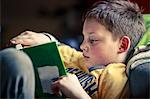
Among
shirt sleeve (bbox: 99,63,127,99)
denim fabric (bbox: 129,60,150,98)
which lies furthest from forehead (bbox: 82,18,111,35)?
denim fabric (bbox: 129,60,150,98)

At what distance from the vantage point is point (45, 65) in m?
0.89

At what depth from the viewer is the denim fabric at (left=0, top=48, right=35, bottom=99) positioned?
0.66 meters

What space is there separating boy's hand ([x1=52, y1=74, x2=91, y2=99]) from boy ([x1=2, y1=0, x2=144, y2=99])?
6cm

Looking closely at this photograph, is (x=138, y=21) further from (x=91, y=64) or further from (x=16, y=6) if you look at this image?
(x=16, y=6)

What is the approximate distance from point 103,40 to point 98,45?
0.02 meters

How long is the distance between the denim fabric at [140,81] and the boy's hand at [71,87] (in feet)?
0.44

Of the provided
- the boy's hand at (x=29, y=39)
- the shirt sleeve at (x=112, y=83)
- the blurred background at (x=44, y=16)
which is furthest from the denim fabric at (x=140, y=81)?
the blurred background at (x=44, y=16)

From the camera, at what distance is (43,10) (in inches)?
116

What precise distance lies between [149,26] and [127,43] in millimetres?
138

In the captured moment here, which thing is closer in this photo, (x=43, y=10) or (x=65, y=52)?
(x=65, y=52)

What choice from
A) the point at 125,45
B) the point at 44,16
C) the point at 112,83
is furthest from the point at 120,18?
the point at 44,16

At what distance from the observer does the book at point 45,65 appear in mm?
855

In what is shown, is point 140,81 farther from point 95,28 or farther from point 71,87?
point 95,28

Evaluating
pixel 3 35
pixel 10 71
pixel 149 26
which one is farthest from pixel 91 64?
pixel 3 35
